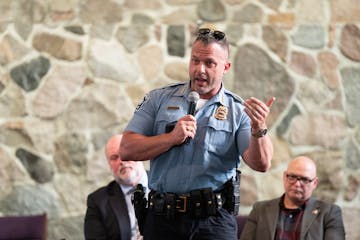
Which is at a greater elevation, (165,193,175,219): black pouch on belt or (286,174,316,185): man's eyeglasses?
A: (165,193,175,219): black pouch on belt

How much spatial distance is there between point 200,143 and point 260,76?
2441 mm

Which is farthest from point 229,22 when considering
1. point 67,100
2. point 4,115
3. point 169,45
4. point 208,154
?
point 208,154

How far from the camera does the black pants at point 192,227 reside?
9.43ft

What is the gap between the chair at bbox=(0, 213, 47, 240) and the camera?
4555 millimetres

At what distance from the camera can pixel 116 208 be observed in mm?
4430

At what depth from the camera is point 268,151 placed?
282cm

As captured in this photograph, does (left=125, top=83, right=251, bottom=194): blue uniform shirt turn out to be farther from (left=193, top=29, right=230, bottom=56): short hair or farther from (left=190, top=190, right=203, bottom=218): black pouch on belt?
(left=193, top=29, right=230, bottom=56): short hair

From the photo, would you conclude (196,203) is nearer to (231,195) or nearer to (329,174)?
(231,195)

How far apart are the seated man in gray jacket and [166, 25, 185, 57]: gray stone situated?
118 centimetres

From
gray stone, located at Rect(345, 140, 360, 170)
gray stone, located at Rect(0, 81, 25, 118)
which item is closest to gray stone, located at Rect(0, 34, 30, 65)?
gray stone, located at Rect(0, 81, 25, 118)

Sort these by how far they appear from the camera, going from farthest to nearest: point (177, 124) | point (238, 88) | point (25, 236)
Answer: point (238, 88), point (25, 236), point (177, 124)

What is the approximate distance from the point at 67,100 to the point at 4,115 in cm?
48

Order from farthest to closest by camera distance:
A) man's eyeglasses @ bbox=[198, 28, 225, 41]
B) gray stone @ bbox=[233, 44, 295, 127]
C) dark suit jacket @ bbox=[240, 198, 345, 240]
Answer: gray stone @ bbox=[233, 44, 295, 127], dark suit jacket @ bbox=[240, 198, 345, 240], man's eyeglasses @ bbox=[198, 28, 225, 41]

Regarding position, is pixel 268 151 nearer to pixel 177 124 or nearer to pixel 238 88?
pixel 177 124
